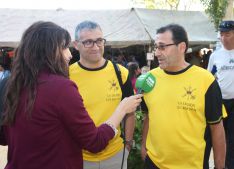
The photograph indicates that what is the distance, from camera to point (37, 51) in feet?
7.18

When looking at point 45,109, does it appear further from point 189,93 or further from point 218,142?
point 218,142

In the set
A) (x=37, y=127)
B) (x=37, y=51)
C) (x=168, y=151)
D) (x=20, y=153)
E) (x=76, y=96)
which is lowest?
(x=168, y=151)

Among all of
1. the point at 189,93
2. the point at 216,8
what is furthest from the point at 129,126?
the point at 216,8

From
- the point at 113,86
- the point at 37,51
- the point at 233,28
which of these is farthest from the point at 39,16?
the point at 37,51

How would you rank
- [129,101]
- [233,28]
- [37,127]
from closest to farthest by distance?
1. [37,127]
2. [129,101]
3. [233,28]

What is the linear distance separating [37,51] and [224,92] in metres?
3.25

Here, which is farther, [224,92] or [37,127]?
[224,92]

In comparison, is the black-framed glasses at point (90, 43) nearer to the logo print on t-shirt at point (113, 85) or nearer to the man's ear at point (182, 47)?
the logo print on t-shirt at point (113, 85)

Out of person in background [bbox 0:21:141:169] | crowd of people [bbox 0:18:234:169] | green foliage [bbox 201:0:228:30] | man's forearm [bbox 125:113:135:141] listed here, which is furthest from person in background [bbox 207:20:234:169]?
green foliage [bbox 201:0:228:30]

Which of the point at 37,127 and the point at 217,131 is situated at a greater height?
the point at 37,127

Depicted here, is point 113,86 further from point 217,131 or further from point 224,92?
point 224,92

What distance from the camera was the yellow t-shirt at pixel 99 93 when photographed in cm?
325

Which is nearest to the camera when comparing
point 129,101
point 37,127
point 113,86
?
point 37,127

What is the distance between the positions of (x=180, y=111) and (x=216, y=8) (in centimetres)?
954
